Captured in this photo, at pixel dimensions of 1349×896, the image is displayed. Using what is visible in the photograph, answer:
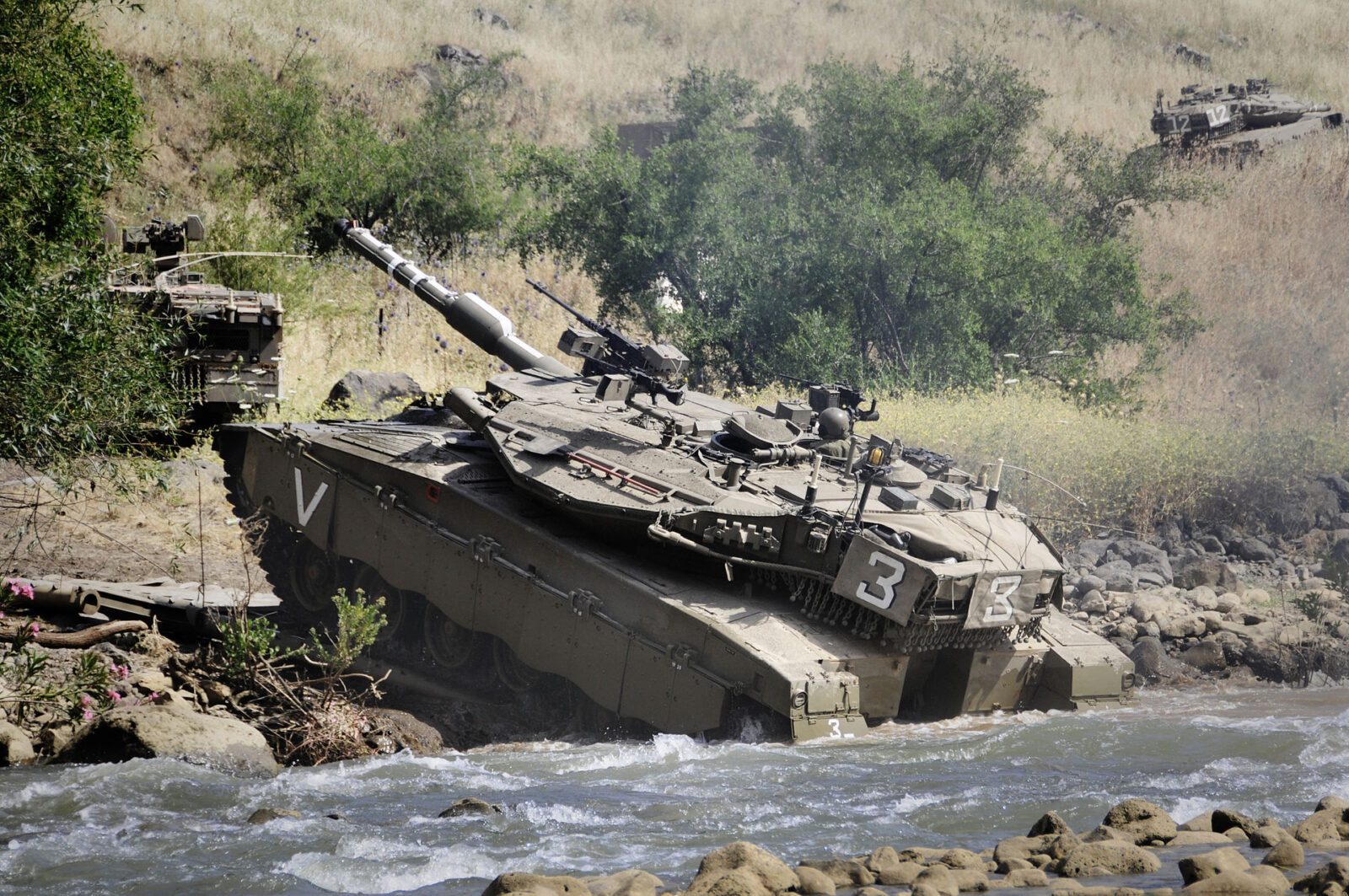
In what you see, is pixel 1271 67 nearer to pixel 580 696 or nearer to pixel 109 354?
pixel 580 696

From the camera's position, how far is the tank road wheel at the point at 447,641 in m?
13.7

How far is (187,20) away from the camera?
3622 centimetres

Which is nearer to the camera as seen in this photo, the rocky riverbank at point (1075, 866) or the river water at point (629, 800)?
the rocky riverbank at point (1075, 866)

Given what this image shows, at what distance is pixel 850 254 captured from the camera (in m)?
22.9

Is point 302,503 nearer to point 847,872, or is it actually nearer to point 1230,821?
point 847,872

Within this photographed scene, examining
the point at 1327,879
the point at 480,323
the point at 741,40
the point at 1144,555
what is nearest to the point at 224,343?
the point at 480,323

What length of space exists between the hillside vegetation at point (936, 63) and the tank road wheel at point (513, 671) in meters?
8.46

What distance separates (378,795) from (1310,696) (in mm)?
8917

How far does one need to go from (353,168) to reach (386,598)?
581 inches

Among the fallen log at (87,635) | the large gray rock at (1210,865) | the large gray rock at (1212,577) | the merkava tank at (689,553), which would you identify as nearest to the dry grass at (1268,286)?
the large gray rock at (1212,577)

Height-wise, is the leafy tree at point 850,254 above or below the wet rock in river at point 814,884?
above

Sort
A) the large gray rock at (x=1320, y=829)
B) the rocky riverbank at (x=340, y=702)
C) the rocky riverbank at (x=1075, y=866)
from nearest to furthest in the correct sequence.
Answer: the rocky riverbank at (x=1075, y=866)
the large gray rock at (x=1320, y=829)
the rocky riverbank at (x=340, y=702)

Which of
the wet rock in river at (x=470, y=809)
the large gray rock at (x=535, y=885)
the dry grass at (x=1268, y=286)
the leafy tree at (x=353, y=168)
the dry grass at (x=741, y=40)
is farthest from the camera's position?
the dry grass at (x=741, y=40)

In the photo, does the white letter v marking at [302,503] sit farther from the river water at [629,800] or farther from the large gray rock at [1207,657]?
the large gray rock at [1207,657]
